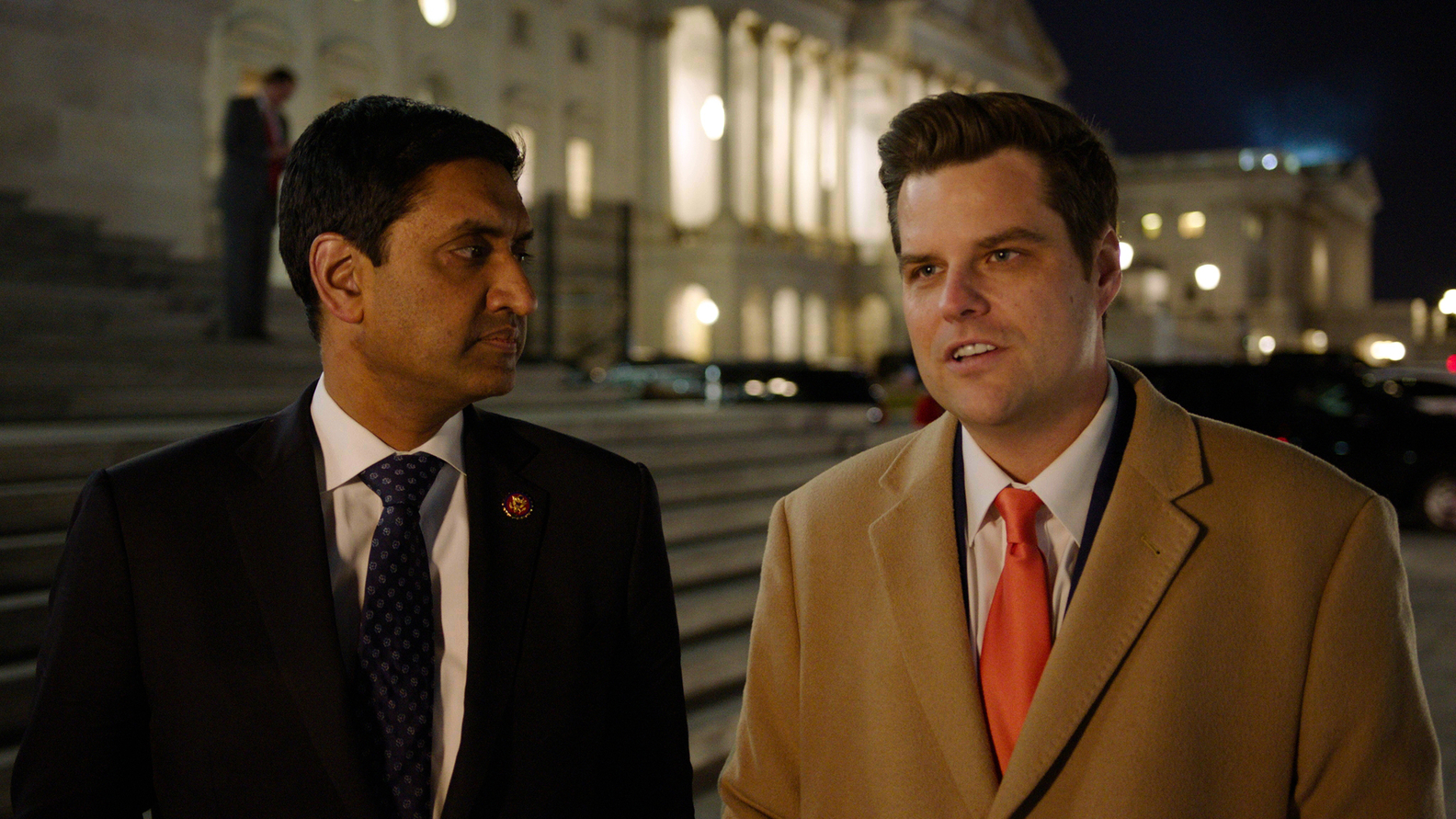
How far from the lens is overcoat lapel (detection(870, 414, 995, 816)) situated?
1.89m

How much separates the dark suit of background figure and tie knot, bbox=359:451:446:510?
8482 millimetres

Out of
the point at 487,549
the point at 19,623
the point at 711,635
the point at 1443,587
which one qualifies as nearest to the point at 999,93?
the point at 487,549

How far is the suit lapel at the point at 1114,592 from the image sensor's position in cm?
181

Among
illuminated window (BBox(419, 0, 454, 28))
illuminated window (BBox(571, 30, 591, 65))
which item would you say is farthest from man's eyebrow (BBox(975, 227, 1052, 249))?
illuminated window (BBox(571, 30, 591, 65))

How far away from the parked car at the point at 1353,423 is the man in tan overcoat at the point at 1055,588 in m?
12.3

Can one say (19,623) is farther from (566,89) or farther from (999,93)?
(566,89)

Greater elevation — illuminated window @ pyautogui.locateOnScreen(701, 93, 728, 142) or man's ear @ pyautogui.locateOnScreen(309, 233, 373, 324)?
illuminated window @ pyautogui.locateOnScreen(701, 93, 728, 142)

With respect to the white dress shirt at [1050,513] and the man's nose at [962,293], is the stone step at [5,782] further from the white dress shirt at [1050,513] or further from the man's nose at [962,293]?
the man's nose at [962,293]

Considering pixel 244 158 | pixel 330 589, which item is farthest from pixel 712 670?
pixel 244 158

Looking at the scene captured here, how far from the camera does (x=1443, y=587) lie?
417 inches

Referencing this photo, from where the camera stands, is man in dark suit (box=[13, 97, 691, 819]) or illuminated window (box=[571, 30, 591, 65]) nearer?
man in dark suit (box=[13, 97, 691, 819])

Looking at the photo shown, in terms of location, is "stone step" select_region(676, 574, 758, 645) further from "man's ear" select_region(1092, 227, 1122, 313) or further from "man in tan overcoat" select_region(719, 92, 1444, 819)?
"man's ear" select_region(1092, 227, 1122, 313)

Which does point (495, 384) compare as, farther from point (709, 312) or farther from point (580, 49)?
point (580, 49)

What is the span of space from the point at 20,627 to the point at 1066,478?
4526 mm
